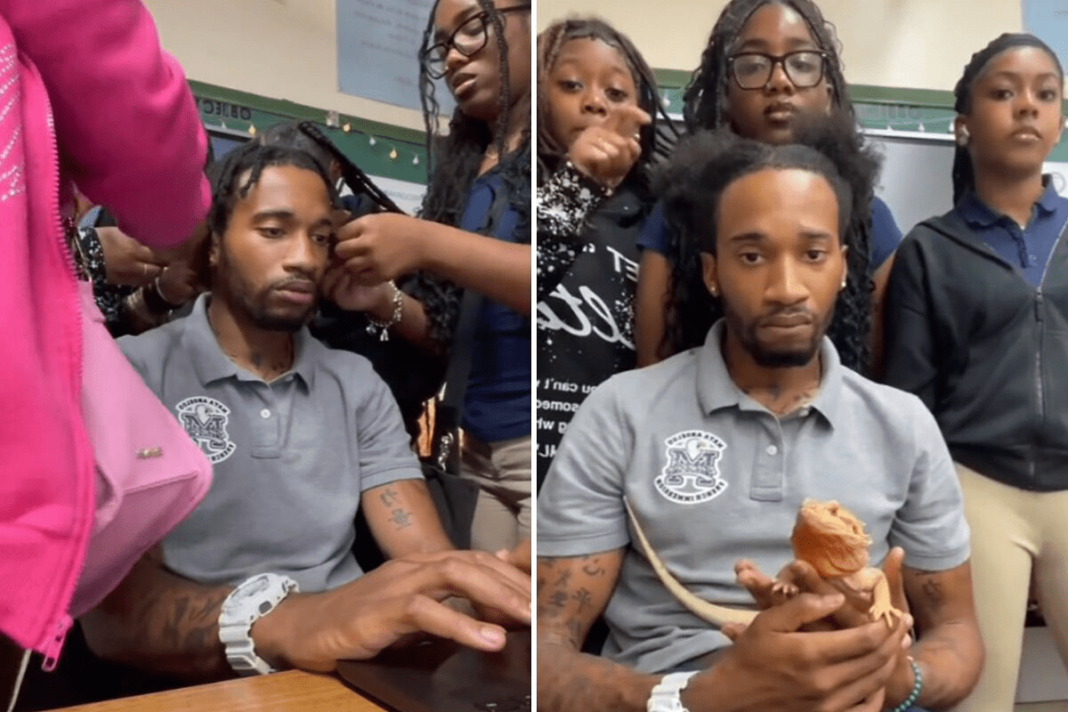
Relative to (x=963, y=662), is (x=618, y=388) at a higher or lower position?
higher

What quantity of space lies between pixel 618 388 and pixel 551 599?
0.88ft

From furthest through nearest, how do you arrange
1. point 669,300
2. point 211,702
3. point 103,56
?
point 669,300
point 211,702
point 103,56

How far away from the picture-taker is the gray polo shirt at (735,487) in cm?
111

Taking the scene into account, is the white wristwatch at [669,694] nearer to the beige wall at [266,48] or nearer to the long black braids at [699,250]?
the long black braids at [699,250]

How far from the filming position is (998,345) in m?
1.12

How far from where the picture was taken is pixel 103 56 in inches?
32.2

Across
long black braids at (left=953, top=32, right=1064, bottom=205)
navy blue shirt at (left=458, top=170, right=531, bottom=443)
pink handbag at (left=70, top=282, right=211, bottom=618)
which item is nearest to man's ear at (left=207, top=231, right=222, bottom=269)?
pink handbag at (left=70, top=282, right=211, bottom=618)

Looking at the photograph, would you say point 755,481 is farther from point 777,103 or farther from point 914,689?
point 777,103

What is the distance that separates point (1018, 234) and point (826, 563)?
46cm

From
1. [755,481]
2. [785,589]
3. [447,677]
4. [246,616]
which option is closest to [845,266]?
[755,481]

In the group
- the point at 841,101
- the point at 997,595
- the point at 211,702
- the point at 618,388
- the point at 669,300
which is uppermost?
the point at 841,101

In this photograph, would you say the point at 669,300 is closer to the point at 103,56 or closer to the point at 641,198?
the point at 641,198

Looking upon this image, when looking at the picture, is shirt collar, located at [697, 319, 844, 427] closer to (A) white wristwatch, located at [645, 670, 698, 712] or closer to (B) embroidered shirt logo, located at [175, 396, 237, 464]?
(A) white wristwatch, located at [645, 670, 698, 712]

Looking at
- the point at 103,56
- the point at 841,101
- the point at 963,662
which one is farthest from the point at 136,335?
the point at 963,662
